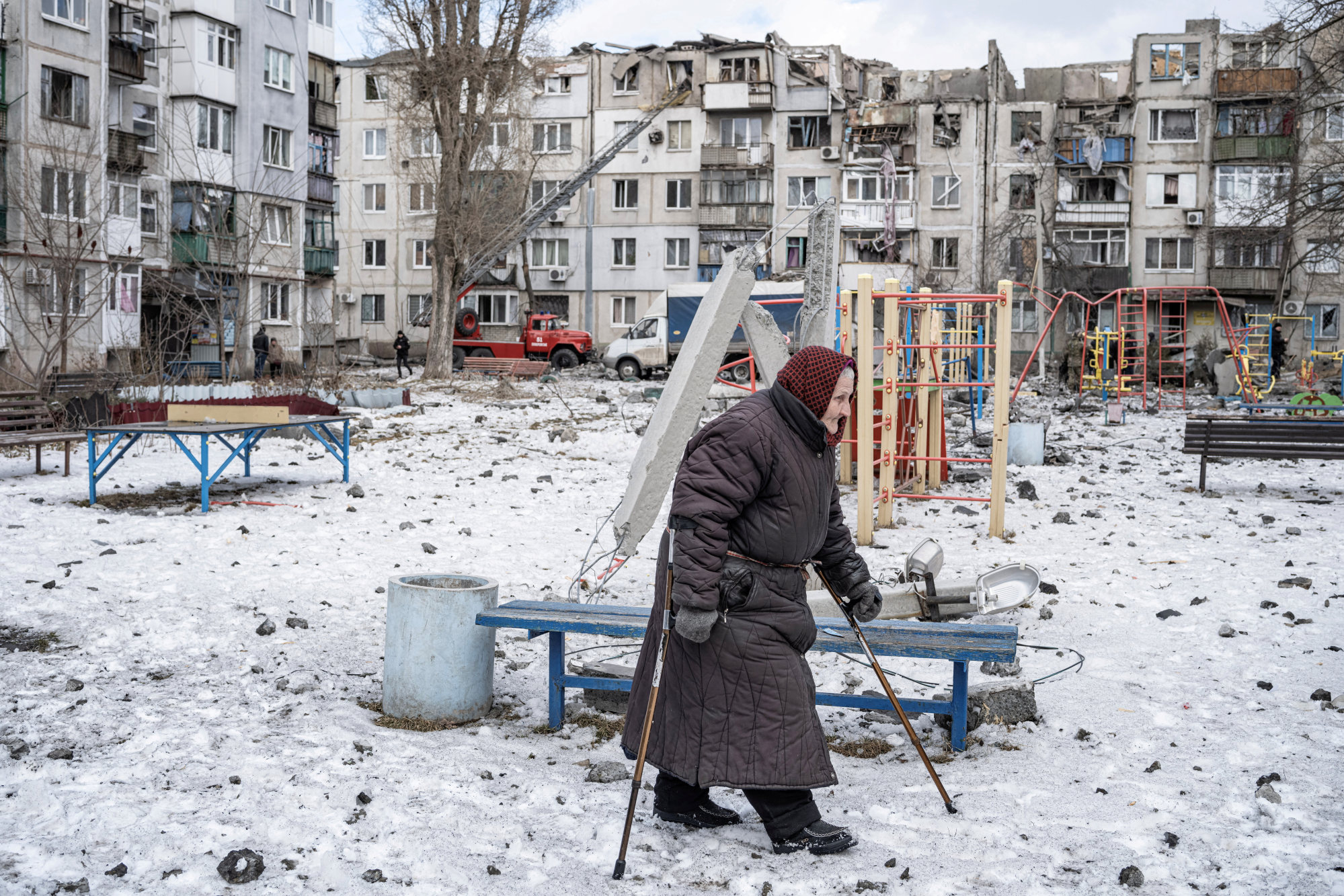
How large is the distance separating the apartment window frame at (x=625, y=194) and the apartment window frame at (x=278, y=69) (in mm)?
14564

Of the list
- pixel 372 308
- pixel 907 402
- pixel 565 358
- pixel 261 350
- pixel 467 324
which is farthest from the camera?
pixel 372 308

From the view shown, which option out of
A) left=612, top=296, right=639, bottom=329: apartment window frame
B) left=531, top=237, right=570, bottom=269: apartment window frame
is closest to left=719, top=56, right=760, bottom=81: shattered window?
left=531, top=237, right=570, bottom=269: apartment window frame

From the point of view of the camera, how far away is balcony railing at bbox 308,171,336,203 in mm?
43625

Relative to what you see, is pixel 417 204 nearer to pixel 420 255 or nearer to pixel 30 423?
pixel 420 255

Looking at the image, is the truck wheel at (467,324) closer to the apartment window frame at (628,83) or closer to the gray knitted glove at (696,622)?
the apartment window frame at (628,83)

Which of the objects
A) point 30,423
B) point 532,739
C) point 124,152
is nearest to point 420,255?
point 124,152

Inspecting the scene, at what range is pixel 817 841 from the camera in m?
3.92

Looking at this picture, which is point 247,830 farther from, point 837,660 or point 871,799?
point 837,660

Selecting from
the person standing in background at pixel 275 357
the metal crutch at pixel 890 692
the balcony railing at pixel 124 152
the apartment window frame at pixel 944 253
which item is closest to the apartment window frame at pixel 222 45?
the balcony railing at pixel 124 152

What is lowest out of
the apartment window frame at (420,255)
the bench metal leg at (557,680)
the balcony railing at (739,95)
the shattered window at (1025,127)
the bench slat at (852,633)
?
the bench metal leg at (557,680)

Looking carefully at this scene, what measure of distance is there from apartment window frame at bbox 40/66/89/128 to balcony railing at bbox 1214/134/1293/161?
4067 centimetres

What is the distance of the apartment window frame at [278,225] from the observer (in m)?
→ 40.7

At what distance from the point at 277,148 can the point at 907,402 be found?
34.2 metres

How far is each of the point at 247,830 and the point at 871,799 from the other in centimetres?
218
